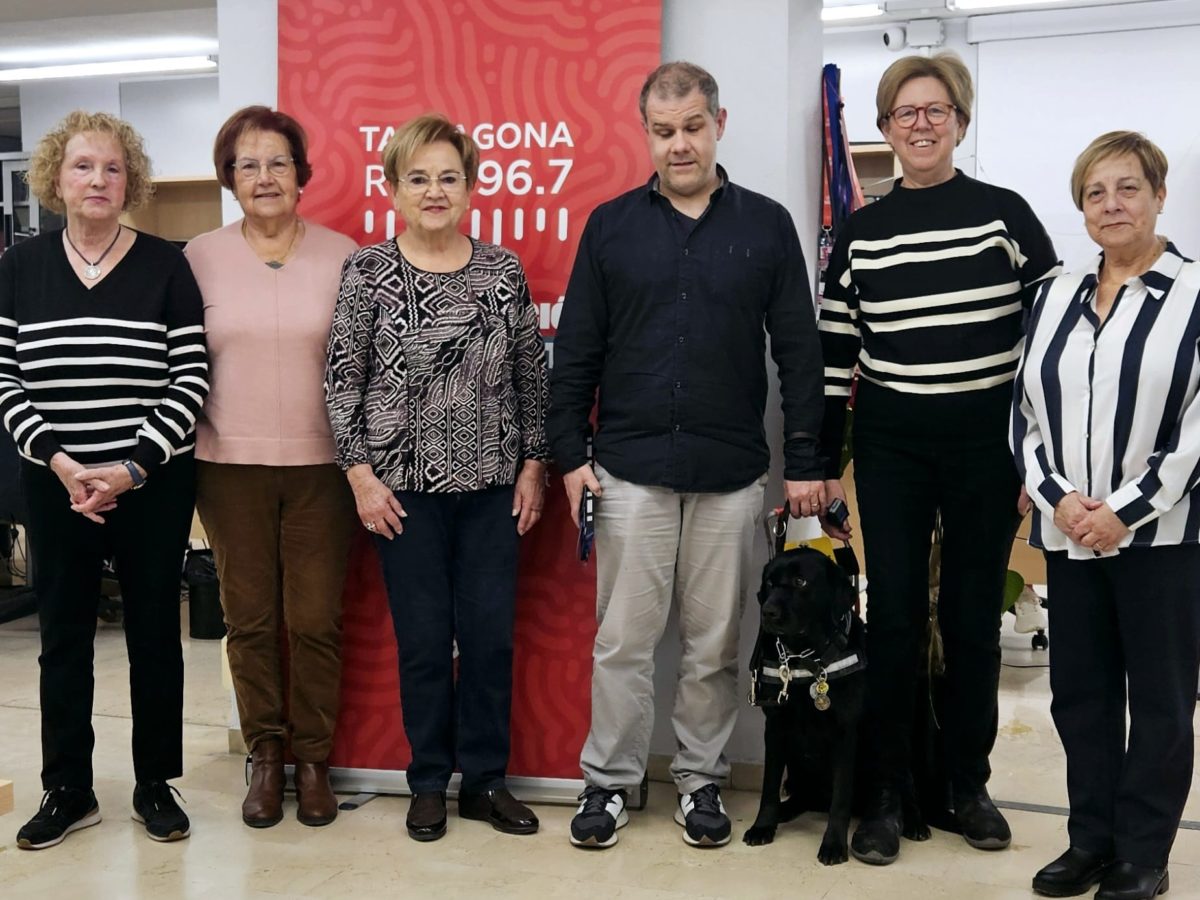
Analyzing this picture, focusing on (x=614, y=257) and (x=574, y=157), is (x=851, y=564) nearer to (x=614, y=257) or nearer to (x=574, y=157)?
(x=614, y=257)

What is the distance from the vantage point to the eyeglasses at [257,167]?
278 centimetres

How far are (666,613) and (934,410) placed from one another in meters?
0.72

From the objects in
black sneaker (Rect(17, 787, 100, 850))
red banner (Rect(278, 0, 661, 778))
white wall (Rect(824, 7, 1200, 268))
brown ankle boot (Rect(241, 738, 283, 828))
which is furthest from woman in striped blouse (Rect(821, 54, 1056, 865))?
white wall (Rect(824, 7, 1200, 268))

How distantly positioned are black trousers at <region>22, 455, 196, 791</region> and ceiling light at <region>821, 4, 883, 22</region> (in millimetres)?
5827

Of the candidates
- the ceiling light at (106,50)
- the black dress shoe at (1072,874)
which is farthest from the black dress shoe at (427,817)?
the ceiling light at (106,50)

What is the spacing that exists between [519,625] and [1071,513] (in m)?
1.33

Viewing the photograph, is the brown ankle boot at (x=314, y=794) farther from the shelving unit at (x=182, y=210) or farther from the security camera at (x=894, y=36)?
the security camera at (x=894, y=36)

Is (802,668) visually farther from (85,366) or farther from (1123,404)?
(85,366)

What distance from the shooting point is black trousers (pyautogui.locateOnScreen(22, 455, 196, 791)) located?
2680mm

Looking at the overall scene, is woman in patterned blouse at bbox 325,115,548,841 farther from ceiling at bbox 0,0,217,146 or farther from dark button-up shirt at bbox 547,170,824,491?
ceiling at bbox 0,0,217,146

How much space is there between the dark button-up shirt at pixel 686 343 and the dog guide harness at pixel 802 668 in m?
0.35

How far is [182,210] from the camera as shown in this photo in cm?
678

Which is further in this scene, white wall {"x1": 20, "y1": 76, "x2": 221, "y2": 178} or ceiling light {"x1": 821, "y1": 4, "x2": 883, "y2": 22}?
white wall {"x1": 20, "y1": 76, "x2": 221, "y2": 178}

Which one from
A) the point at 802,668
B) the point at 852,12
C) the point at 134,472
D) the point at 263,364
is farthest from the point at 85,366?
the point at 852,12
